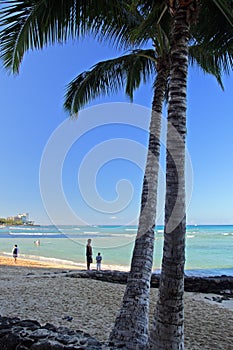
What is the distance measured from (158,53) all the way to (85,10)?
169 centimetres

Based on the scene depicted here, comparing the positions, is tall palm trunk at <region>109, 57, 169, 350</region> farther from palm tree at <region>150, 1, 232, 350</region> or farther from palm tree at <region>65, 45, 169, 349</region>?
palm tree at <region>150, 1, 232, 350</region>

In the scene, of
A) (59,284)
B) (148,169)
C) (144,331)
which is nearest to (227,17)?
(148,169)

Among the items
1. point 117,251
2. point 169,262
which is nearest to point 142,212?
point 169,262

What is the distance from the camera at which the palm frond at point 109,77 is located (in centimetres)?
688

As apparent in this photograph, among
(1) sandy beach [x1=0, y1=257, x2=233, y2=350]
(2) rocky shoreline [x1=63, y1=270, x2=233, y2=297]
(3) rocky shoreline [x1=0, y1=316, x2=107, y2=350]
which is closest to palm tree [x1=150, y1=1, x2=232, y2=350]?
(3) rocky shoreline [x1=0, y1=316, x2=107, y2=350]

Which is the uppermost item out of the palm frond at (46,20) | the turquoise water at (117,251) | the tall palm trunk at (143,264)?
the palm frond at (46,20)

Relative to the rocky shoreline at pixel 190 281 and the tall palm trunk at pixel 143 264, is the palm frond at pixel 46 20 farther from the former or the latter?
the rocky shoreline at pixel 190 281

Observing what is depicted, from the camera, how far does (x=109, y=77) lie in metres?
7.26

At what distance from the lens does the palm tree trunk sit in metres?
3.36

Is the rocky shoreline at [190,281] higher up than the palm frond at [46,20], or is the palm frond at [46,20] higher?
the palm frond at [46,20]

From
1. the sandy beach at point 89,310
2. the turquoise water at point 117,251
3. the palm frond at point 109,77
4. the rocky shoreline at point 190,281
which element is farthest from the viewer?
the turquoise water at point 117,251

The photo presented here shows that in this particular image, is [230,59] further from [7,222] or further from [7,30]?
[7,222]

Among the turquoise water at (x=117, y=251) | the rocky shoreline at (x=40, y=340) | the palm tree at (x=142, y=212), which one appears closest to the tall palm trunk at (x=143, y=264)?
the palm tree at (x=142, y=212)

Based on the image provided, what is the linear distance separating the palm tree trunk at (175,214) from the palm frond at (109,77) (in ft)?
9.52
